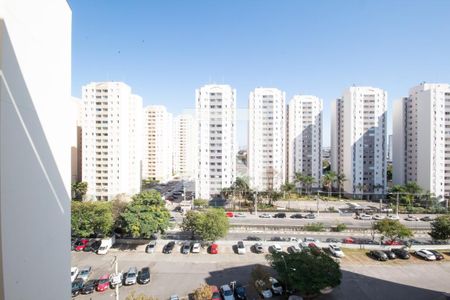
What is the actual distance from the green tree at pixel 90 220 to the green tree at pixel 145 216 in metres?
1.57

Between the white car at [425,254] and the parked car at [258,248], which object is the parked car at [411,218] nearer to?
the white car at [425,254]

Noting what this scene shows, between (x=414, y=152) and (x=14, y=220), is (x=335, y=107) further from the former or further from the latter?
(x=14, y=220)

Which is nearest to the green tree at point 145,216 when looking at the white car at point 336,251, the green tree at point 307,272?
the green tree at point 307,272

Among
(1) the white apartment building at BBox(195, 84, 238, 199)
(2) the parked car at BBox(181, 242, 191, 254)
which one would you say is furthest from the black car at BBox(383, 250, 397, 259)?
(1) the white apartment building at BBox(195, 84, 238, 199)

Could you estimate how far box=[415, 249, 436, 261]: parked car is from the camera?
1869 cm

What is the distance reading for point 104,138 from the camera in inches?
1543

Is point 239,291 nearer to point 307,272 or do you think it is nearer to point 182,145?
point 307,272

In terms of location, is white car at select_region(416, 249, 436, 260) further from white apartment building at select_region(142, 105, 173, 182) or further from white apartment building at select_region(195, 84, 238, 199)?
white apartment building at select_region(142, 105, 173, 182)

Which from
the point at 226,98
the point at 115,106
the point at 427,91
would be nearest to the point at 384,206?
the point at 427,91

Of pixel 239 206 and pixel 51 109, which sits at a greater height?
pixel 51 109

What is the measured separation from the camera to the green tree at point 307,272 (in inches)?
504

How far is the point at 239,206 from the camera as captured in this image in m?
38.4

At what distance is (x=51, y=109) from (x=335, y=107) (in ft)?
167

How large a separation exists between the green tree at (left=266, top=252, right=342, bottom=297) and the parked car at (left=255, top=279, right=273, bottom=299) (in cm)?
108
